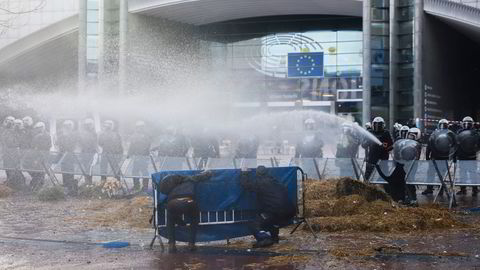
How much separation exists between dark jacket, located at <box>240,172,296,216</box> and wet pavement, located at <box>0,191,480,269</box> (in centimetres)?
57

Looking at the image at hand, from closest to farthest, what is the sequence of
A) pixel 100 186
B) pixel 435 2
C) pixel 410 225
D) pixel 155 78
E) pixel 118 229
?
pixel 410 225 → pixel 118 229 → pixel 100 186 → pixel 435 2 → pixel 155 78

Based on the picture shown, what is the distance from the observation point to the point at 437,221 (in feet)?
36.6

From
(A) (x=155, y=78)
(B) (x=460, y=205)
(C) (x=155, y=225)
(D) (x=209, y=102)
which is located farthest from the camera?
(D) (x=209, y=102)

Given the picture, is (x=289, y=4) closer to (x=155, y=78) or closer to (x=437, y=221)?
(x=155, y=78)

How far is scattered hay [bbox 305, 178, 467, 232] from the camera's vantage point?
10930 millimetres

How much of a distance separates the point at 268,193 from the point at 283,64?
3604cm

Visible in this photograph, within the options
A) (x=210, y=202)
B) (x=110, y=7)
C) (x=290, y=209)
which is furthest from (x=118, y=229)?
(x=110, y=7)

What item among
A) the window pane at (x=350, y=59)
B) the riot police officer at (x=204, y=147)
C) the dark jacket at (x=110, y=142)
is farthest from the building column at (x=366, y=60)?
the dark jacket at (x=110, y=142)

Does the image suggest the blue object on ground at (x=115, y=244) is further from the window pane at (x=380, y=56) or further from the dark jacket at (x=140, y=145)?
the window pane at (x=380, y=56)

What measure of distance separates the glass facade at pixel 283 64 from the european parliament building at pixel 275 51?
7 centimetres

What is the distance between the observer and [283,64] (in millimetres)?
45250

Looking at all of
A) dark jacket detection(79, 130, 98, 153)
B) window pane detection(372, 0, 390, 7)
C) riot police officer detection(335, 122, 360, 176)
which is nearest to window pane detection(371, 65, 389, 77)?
window pane detection(372, 0, 390, 7)

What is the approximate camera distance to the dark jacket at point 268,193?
9.76 metres

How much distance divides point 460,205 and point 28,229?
9225 mm
